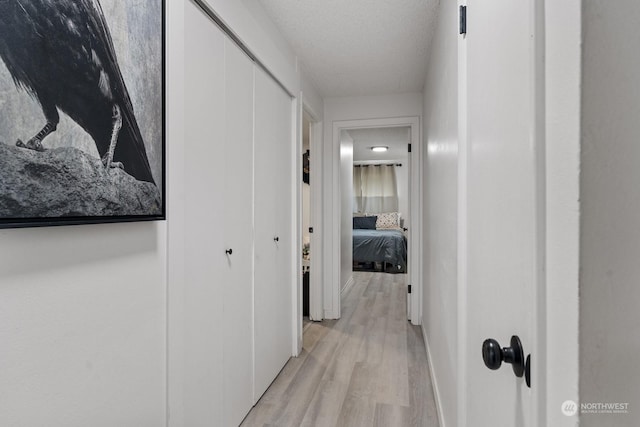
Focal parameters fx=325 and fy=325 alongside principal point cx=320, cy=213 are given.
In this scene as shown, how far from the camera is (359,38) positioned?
2408 millimetres

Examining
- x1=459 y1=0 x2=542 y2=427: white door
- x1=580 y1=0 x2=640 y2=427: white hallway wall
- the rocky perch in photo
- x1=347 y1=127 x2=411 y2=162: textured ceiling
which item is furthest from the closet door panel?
x1=347 y1=127 x2=411 y2=162: textured ceiling

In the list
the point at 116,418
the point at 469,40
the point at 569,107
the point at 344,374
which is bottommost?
the point at 344,374

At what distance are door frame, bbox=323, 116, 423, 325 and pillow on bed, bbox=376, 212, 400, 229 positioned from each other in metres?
4.17

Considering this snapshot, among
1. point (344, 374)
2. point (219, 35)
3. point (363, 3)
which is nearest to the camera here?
point (219, 35)

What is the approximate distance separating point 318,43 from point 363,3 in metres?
0.58

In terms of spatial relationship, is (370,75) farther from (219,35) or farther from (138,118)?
(138,118)

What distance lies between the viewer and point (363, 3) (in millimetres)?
1987

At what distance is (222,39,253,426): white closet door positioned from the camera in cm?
168

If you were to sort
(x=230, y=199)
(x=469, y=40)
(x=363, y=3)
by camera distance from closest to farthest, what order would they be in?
(x=469, y=40)
(x=230, y=199)
(x=363, y=3)

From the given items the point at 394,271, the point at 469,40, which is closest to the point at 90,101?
the point at 469,40

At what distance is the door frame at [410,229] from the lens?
350cm

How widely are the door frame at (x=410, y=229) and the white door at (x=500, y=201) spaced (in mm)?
2403

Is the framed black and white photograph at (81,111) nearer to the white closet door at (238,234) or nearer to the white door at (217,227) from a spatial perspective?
the white door at (217,227)

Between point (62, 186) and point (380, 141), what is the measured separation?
233 inches
